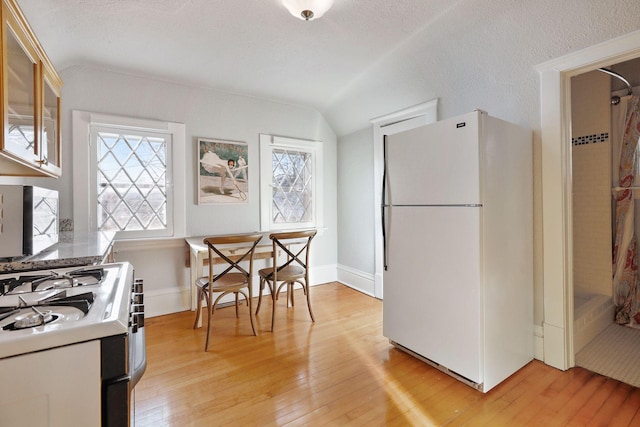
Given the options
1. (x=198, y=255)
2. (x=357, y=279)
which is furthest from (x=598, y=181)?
(x=198, y=255)

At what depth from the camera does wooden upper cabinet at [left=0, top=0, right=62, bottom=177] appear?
1173 millimetres

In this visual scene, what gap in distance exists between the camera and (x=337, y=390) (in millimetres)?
1766

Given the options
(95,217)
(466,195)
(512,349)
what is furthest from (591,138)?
(95,217)

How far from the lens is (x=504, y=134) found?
182 centimetres

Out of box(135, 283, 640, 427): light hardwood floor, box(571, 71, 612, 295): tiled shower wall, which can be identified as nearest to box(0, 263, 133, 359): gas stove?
box(135, 283, 640, 427): light hardwood floor

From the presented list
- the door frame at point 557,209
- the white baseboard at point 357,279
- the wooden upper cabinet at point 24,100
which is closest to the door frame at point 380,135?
the white baseboard at point 357,279

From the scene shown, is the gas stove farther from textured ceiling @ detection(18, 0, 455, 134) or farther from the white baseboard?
the white baseboard

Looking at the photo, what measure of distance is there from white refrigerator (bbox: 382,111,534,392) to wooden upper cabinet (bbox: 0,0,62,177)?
6.65 ft

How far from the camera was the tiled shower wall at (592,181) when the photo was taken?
2.59 m

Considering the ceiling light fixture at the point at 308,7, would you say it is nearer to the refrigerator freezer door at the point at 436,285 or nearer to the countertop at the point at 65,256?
the refrigerator freezer door at the point at 436,285

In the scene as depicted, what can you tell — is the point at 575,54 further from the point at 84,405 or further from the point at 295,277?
the point at 84,405

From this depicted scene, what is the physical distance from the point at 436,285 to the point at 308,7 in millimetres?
1875

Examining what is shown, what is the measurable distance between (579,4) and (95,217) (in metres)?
3.87

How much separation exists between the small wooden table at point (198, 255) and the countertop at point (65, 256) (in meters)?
0.70
